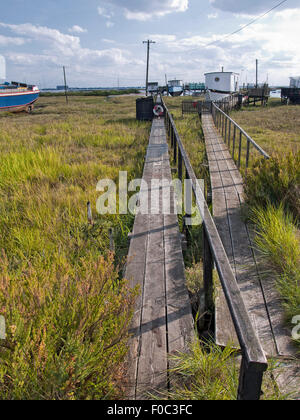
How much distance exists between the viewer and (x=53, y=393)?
1.75 meters

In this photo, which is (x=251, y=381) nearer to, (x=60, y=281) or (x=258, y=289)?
(x=60, y=281)

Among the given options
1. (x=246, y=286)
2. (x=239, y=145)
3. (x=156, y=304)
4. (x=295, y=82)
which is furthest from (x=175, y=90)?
(x=156, y=304)

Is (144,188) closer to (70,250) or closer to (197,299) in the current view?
(70,250)

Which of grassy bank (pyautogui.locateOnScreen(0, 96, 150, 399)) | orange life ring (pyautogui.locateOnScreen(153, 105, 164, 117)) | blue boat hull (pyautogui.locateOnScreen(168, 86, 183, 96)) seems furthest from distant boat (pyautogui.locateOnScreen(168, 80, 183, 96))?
grassy bank (pyautogui.locateOnScreen(0, 96, 150, 399))

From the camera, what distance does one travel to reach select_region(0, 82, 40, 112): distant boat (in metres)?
32.0

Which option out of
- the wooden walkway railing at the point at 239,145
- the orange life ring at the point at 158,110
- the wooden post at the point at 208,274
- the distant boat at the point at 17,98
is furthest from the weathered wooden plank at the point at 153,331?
the distant boat at the point at 17,98

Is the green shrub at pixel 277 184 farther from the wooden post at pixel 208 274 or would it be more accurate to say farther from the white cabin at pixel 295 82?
the white cabin at pixel 295 82

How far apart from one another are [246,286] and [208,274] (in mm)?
561

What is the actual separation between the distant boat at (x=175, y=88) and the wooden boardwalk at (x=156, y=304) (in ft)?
212

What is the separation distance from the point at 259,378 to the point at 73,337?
1219 millimetres

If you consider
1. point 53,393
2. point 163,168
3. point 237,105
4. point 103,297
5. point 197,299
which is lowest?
point 197,299

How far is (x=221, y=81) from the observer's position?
35.5m

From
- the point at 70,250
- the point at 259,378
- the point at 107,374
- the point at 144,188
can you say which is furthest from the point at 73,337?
the point at 144,188

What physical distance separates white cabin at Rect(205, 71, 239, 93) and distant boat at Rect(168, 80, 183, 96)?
1160 inches
